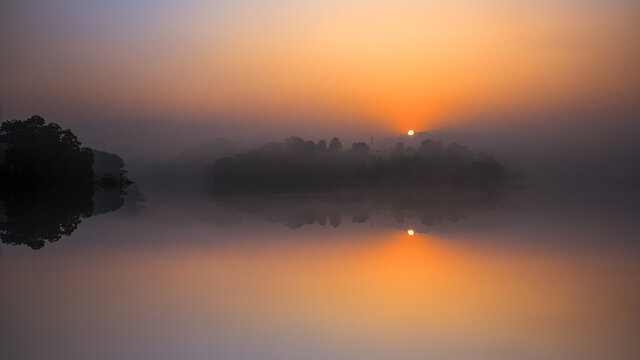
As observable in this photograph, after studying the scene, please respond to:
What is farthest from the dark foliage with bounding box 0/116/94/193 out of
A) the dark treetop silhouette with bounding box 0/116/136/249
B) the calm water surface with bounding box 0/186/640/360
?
the calm water surface with bounding box 0/186/640/360

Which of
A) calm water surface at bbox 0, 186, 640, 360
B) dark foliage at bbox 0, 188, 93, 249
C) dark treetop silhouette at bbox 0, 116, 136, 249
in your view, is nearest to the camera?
calm water surface at bbox 0, 186, 640, 360

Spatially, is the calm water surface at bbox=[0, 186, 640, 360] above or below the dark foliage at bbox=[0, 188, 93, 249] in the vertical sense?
below

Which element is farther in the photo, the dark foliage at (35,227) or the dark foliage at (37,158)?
the dark foliage at (37,158)

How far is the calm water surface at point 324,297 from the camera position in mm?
9680

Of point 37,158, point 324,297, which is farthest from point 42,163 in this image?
point 324,297

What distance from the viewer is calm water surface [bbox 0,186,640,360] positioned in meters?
9.68

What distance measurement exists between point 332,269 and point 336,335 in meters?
7.13

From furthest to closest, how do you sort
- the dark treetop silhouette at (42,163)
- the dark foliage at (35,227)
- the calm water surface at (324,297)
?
the dark treetop silhouette at (42,163) < the dark foliage at (35,227) < the calm water surface at (324,297)

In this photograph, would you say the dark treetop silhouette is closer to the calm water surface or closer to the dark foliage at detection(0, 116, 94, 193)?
the dark foliage at detection(0, 116, 94, 193)

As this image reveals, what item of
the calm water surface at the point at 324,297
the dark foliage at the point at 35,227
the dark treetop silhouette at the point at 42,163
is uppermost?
the dark treetop silhouette at the point at 42,163

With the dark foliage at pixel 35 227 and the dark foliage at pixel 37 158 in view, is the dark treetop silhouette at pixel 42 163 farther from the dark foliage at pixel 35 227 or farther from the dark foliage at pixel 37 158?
the dark foliage at pixel 35 227

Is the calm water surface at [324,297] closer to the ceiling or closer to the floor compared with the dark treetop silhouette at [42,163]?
closer to the floor

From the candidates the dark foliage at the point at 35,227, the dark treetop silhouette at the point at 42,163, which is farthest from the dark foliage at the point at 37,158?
the dark foliage at the point at 35,227

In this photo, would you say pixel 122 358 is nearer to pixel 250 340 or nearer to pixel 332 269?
pixel 250 340
